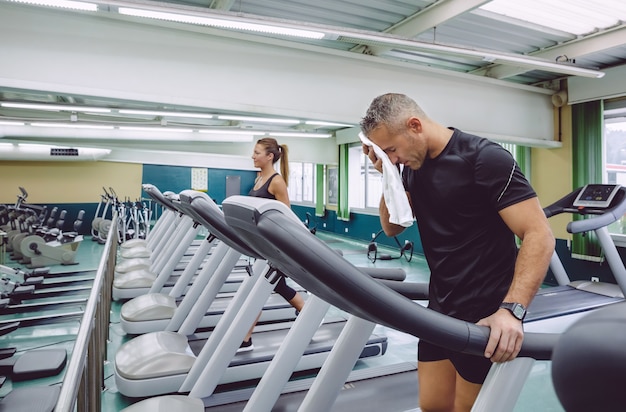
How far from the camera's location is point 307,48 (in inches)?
183

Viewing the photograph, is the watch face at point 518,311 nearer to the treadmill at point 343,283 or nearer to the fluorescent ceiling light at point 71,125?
the treadmill at point 343,283

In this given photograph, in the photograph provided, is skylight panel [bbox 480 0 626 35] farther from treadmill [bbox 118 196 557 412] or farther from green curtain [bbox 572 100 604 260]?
treadmill [bbox 118 196 557 412]

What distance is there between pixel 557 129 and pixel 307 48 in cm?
435

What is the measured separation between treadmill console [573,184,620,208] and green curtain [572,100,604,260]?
5.93 feet

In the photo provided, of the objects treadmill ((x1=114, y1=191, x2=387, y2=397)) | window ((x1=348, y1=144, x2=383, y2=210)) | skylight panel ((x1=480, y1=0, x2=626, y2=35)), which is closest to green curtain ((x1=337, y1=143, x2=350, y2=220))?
window ((x1=348, y1=144, x2=383, y2=210))

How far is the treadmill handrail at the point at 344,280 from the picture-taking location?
2.78ft

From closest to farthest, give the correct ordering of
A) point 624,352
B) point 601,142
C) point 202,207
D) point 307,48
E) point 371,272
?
point 624,352 < point 371,272 < point 202,207 < point 307,48 < point 601,142

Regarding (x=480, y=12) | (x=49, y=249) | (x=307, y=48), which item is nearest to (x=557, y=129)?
(x=480, y=12)

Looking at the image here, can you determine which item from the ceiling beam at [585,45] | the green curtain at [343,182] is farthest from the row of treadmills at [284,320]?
the green curtain at [343,182]

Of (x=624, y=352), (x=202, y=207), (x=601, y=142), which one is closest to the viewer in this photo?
(x=624, y=352)

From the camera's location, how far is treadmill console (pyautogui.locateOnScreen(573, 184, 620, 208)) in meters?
4.21

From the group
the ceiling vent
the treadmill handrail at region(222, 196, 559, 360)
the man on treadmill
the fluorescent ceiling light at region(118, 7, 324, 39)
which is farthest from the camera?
the ceiling vent

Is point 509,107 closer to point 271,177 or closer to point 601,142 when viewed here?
point 601,142

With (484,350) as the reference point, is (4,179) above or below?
above
